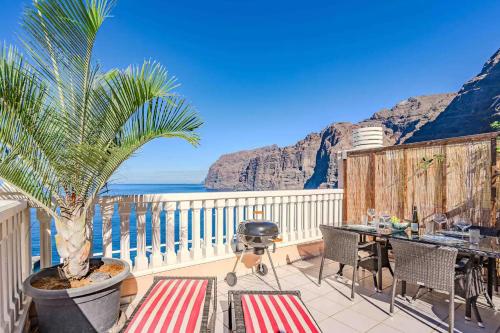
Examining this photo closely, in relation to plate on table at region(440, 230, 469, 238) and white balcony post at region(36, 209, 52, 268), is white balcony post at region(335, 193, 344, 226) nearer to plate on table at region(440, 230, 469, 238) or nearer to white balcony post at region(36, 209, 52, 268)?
plate on table at region(440, 230, 469, 238)

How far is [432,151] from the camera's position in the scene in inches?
162

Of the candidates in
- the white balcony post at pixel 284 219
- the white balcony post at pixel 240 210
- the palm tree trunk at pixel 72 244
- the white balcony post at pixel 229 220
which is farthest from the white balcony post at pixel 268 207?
the palm tree trunk at pixel 72 244

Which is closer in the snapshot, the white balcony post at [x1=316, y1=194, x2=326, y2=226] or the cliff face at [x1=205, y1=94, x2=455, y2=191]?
the white balcony post at [x1=316, y1=194, x2=326, y2=226]

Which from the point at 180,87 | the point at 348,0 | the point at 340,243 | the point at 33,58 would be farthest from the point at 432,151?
the point at 348,0

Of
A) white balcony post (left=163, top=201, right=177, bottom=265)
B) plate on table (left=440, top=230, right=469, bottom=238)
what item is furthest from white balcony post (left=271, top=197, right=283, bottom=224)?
plate on table (left=440, top=230, right=469, bottom=238)

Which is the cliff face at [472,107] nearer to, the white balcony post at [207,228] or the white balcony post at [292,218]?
the white balcony post at [292,218]

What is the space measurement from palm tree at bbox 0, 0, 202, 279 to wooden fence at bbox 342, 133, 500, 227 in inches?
148

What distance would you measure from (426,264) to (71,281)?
318 cm

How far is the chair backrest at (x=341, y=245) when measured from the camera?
10.1ft

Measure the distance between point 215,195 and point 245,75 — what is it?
529 inches

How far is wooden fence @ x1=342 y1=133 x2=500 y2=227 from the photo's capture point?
11.7 feet

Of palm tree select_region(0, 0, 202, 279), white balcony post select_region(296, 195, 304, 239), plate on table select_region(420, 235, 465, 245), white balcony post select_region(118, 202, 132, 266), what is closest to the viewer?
palm tree select_region(0, 0, 202, 279)

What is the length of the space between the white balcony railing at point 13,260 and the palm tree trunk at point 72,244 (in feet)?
1.00

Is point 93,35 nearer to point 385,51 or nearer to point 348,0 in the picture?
point 348,0
